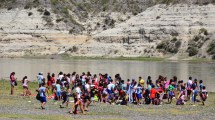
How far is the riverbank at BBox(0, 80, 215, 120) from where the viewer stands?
28125mm

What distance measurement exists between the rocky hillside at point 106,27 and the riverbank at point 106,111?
78.6m

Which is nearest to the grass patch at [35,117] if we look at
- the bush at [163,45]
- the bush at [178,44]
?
the bush at [178,44]

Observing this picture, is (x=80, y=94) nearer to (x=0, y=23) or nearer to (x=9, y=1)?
(x=0, y=23)

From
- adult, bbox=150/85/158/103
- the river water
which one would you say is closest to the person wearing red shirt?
adult, bbox=150/85/158/103

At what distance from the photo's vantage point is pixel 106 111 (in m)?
31.0

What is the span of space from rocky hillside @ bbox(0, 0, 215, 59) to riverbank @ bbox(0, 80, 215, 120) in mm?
78572

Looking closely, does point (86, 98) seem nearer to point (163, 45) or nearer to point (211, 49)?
point (211, 49)

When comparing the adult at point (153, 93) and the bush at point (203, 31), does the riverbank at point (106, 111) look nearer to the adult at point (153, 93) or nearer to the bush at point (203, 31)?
the adult at point (153, 93)

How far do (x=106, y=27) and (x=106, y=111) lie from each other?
129688mm

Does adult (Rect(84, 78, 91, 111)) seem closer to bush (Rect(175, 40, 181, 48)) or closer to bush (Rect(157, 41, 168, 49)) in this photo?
bush (Rect(175, 40, 181, 48))

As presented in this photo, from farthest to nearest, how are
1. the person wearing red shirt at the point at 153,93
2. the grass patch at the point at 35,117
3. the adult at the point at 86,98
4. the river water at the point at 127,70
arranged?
the river water at the point at 127,70 < the person wearing red shirt at the point at 153,93 < the adult at the point at 86,98 < the grass patch at the point at 35,117

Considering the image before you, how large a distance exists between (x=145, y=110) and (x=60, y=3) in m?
140

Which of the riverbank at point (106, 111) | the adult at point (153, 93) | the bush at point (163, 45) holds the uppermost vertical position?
the bush at point (163, 45)

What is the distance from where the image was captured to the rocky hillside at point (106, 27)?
4833 inches
